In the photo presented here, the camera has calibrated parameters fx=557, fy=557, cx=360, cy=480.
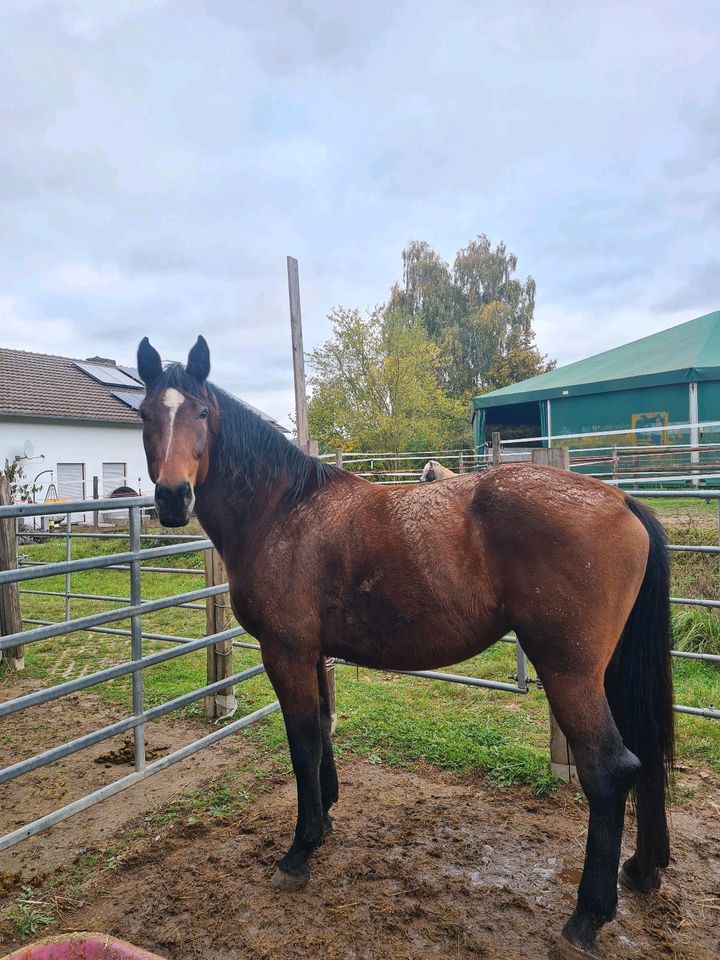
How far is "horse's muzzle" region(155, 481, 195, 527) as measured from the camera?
6.75 ft

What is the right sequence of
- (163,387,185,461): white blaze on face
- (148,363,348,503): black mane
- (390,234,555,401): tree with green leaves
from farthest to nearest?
1. (390,234,555,401): tree with green leaves
2. (148,363,348,503): black mane
3. (163,387,185,461): white blaze on face

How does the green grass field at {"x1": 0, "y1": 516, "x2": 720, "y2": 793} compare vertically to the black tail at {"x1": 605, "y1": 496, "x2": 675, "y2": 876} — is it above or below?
below

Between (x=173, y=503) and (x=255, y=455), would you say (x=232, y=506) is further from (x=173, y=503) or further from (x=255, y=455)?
(x=173, y=503)

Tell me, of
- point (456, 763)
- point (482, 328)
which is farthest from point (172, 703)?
point (482, 328)

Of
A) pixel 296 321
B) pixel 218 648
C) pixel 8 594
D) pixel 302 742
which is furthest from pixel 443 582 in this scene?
pixel 8 594

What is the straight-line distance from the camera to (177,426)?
2182 millimetres

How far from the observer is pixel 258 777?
10.0ft

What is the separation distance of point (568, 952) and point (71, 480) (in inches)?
791

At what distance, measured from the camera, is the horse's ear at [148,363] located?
7.50 feet

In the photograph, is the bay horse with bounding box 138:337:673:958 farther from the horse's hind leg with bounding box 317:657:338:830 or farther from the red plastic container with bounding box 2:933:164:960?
the red plastic container with bounding box 2:933:164:960

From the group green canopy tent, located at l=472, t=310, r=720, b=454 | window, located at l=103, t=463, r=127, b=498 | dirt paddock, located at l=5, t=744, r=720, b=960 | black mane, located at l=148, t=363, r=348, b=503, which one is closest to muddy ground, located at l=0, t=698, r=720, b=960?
dirt paddock, located at l=5, t=744, r=720, b=960

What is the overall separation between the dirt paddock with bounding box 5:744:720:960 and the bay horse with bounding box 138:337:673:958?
0.14 meters

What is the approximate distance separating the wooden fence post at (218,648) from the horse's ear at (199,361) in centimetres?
153

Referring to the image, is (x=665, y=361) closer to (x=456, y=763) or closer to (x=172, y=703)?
(x=456, y=763)
